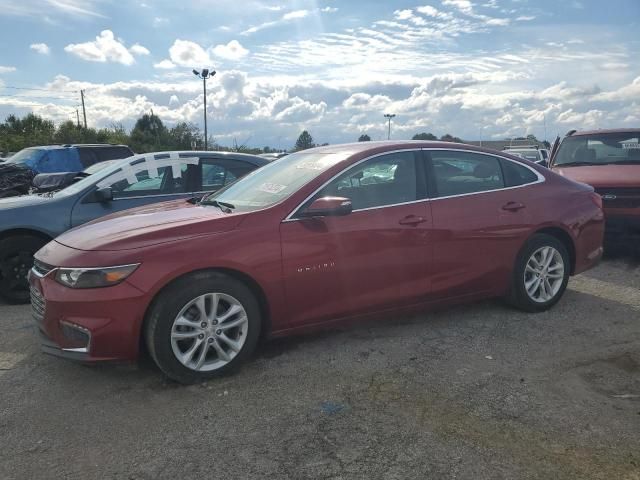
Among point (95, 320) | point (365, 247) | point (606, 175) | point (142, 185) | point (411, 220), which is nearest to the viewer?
point (95, 320)

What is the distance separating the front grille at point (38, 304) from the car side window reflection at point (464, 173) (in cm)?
305

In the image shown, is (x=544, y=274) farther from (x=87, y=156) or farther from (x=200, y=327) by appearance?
(x=87, y=156)

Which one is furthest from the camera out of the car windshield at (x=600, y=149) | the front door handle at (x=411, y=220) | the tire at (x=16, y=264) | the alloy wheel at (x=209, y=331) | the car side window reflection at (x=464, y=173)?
the car windshield at (x=600, y=149)

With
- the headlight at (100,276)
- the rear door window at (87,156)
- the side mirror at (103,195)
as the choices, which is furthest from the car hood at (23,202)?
the rear door window at (87,156)

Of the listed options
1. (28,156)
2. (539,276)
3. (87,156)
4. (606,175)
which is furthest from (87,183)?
(28,156)

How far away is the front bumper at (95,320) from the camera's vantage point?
11.0 feet

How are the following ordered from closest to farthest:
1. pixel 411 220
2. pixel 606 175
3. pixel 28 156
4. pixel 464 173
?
pixel 411 220, pixel 464 173, pixel 606 175, pixel 28 156

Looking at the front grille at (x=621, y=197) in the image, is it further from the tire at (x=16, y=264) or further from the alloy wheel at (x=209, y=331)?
the tire at (x=16, y=264)

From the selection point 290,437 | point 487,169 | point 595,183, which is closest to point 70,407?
point 290,437

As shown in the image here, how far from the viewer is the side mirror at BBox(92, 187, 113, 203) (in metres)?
5.69

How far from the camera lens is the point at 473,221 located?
4.52 meters

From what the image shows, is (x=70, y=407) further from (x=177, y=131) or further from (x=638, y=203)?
(x=177, y=131)

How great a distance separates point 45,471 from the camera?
2680 mm

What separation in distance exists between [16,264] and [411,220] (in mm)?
4028
